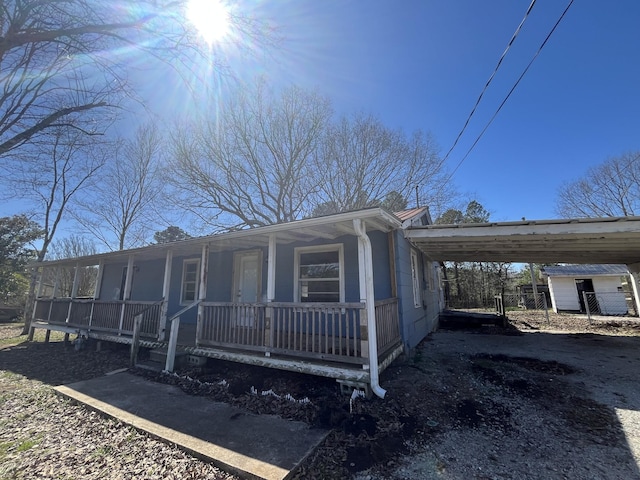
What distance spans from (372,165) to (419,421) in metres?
15.4

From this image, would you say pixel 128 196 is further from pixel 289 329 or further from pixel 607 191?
pixel 607 191

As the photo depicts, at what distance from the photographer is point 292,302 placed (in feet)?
19.6

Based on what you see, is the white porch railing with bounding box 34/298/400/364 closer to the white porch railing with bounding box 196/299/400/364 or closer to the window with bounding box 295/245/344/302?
the white porch railing with bounding box 196/299/400/364

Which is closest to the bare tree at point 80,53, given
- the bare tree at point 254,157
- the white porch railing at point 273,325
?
the white porch railing at point 273,325

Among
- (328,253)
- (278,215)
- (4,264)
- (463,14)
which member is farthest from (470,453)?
(4,264)

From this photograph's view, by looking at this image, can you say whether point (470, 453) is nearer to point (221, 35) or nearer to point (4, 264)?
point (221, 35)

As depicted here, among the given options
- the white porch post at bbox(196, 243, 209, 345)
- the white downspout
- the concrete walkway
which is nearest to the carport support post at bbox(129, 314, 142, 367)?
the concrete walkway

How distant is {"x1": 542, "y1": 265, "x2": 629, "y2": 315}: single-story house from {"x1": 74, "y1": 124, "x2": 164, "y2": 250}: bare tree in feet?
86.5

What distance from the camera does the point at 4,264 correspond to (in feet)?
58.5

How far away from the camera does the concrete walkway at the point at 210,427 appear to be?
→ 9.54 ft

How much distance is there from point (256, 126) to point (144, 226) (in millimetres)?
10848

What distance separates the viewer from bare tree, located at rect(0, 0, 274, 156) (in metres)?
4.70

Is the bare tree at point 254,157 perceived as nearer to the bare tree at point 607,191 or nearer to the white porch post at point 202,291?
the white porch post at point 202,291

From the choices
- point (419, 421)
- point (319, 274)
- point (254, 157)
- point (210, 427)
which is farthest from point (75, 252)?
point (419, 421)
